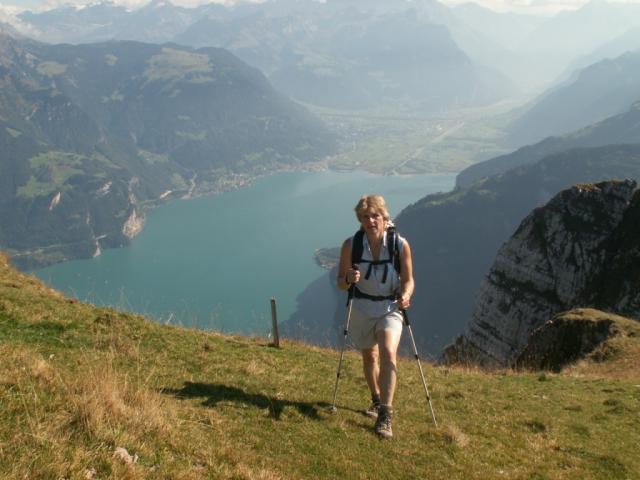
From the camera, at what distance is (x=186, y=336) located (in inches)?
616

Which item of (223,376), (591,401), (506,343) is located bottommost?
(506,343)

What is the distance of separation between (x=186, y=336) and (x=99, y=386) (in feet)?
26.7

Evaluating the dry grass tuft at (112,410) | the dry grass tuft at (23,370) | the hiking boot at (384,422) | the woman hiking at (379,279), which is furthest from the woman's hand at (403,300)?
the dry grass tuft at (23,370)

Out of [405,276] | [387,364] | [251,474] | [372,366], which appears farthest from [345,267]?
[251,474]

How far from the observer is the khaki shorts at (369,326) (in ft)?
32.9

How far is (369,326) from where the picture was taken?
10.2m

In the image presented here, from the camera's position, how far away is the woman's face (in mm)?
10008

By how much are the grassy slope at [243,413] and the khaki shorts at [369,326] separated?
5.16ft

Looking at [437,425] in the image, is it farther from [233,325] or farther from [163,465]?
[233,325]

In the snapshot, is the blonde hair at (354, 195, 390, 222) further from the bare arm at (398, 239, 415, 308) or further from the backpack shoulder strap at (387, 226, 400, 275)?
the bare arm at (398, 239, 415, 308)

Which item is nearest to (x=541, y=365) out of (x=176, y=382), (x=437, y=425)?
(x=437, y=425)

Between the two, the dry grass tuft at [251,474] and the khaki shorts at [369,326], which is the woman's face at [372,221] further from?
the dry grass tuft at [251,474]

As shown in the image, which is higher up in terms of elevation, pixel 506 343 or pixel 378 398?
pixel 378 398

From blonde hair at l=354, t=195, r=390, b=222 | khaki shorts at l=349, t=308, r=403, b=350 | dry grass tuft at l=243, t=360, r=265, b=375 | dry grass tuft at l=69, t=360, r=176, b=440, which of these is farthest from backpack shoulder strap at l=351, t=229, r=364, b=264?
dry grass tuft at l=243, t=360, r=265, b=375
